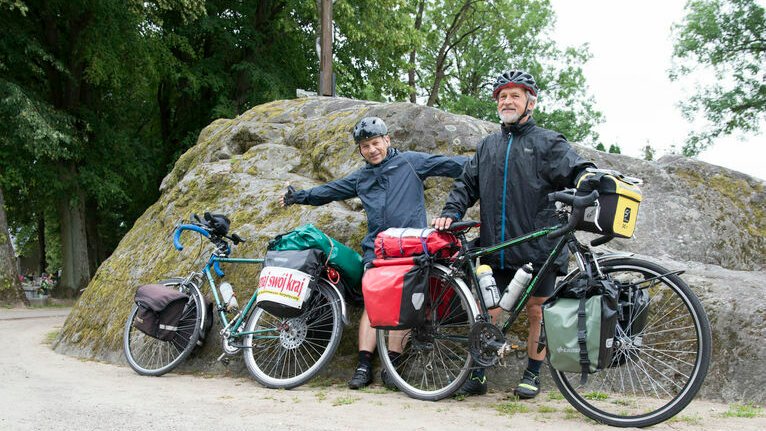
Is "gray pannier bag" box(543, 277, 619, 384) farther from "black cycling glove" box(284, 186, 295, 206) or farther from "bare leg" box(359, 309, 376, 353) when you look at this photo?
"black cycling glove" box(284, 186, 295, 206)

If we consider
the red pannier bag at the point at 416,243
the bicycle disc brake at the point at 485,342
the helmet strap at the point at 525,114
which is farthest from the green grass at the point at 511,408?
the helmet strap at the point at 525,114

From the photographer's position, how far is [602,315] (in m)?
3.57

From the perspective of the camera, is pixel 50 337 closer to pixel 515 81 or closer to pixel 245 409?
pixel 245 409

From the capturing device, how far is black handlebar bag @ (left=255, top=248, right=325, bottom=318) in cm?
479

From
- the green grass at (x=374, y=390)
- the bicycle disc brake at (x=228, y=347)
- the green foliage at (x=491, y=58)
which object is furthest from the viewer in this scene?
the green foliage at (x=491, y=58)

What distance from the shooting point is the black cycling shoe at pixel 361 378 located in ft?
15.8

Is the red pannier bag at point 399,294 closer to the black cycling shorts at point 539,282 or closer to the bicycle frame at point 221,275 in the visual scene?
the black cycling shorts at point 539,282

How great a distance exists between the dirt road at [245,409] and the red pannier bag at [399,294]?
519mm

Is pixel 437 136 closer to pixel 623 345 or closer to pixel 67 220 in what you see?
pixel 623 345

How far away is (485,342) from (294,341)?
155 centimetres

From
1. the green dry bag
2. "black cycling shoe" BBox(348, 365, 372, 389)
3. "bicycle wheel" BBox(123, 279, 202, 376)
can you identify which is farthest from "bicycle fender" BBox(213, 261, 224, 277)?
"black cycling shoe" BBox(348, 365, 372, 389)

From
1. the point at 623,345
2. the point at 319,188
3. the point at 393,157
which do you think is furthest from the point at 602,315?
the point at 319,188

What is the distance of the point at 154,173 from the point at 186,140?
139 cm

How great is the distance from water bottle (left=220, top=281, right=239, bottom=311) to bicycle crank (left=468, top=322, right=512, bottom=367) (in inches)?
88.0
